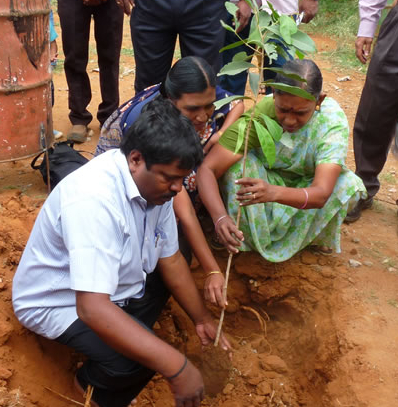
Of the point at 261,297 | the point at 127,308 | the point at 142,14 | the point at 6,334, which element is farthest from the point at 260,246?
the point at 142,14

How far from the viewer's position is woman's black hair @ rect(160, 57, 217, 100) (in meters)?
2.39

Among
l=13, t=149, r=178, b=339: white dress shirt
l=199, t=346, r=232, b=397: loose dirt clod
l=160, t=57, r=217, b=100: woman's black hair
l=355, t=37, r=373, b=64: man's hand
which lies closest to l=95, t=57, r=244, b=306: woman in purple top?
l=160, t=57, r=217, b=100: woman's black hair

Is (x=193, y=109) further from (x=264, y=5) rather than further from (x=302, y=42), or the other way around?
(x=264, y=5)

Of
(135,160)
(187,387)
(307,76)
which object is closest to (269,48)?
(307,76)

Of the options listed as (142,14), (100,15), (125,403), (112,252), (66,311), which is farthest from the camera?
(100,15)

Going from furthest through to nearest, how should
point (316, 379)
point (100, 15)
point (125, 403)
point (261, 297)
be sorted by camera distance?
point (100, 15), point (261, 297), point (316, 379), point (125, 403)

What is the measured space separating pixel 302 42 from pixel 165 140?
665mm

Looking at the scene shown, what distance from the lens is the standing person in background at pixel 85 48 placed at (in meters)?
3.70

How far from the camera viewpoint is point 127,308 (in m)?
2.11

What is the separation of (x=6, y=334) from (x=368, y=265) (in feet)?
6.31

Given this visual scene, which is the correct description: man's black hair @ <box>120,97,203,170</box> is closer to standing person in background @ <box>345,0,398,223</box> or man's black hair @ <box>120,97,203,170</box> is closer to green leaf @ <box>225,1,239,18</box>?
green leaf @ <box>225,1,239,18</box>

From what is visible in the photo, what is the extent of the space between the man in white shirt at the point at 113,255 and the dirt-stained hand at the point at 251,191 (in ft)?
1.11

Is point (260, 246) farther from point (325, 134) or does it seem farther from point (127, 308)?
point (127, 308)

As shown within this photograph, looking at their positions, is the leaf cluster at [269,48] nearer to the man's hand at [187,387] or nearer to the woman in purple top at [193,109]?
the woman in purple top at [193,109]
